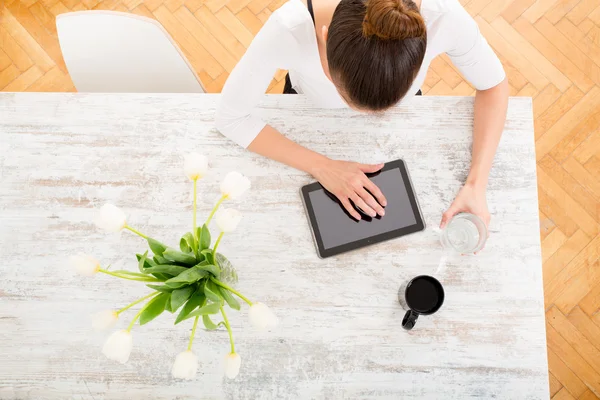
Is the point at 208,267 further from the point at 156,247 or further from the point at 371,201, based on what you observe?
the point at 371,201

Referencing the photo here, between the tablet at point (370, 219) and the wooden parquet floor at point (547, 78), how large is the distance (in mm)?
1075

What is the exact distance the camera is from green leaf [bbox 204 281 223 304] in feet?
2.70

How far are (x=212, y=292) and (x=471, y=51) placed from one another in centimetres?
77

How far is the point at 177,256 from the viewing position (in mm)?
819

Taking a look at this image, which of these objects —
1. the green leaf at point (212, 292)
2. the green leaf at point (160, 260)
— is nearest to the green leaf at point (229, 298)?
the green leaf at point (212, 292)

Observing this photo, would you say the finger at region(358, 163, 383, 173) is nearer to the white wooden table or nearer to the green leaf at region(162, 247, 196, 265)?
the white wooden table

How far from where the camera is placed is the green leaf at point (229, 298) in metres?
0.84

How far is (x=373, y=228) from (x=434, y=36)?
0.44 metres

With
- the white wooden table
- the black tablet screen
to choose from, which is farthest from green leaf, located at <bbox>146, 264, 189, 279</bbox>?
the black tablet screen

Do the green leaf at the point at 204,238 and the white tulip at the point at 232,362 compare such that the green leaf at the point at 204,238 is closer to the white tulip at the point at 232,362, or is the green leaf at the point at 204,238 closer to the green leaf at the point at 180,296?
the green leaf at the point at 180,296

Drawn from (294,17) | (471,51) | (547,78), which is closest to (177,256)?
(294,17)

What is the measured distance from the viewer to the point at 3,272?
1.09 metres

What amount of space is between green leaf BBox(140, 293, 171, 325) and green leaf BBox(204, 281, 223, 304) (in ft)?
0.24

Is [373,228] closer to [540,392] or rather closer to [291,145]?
[291,145]
